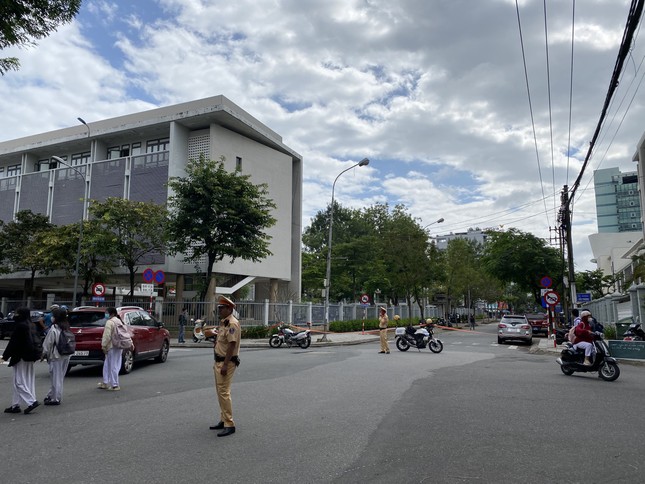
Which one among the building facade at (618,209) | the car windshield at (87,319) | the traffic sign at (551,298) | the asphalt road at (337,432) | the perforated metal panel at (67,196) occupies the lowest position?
the asphalt road at (337,432)

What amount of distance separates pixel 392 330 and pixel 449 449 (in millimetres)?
35039

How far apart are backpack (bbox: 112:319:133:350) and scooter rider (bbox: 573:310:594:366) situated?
1006 cm

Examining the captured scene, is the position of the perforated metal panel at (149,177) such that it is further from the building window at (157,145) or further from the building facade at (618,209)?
the building facade at (618,209)

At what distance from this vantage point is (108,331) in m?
9.72

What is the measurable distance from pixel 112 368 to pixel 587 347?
34.1ft

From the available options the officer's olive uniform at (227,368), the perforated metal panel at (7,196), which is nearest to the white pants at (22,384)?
the officer's olive uniform at (227,368)

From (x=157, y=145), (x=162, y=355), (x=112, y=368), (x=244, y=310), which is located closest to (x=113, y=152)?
(x=157, y=145)

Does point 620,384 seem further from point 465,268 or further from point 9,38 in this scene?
point 465,268

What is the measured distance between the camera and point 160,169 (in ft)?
123

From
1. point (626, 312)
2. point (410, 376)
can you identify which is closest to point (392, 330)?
point (626, 312)

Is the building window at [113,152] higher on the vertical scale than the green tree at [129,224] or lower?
higher

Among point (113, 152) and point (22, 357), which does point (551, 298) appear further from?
point (113, 152)

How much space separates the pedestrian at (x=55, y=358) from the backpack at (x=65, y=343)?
4 centimetres

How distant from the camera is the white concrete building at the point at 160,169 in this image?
1470 inches
